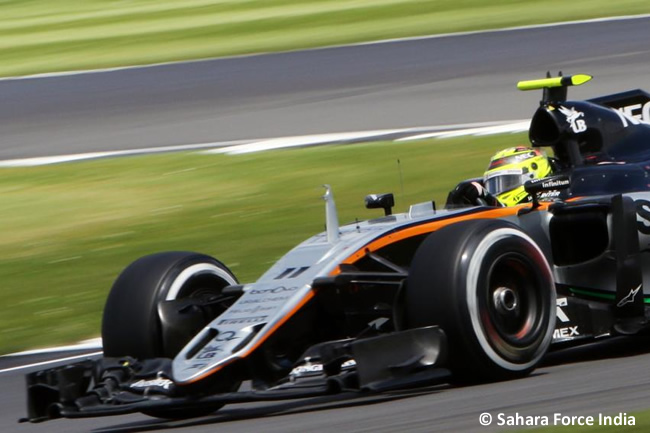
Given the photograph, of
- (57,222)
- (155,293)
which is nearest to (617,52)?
(57,222)

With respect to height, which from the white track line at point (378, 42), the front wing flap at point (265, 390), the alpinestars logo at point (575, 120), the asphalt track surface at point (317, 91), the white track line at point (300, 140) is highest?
the white track line at point (378, 42)

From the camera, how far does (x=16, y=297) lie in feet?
38.3

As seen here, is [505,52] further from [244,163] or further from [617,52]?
[244,163]

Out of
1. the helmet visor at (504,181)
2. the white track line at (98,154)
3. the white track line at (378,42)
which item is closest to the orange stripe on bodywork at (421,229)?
the helmet visor at (504,181)

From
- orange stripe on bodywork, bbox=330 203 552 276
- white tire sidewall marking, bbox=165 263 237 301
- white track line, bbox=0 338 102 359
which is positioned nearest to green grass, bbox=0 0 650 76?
white track line, bbox=0 338 102 359

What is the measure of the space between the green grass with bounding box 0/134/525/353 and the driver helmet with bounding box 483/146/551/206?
352cm

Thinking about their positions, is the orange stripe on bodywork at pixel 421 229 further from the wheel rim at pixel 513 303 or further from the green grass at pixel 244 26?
the green grass at pixel 244 26

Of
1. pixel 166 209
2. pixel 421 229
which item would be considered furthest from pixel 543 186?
pixel 166 209

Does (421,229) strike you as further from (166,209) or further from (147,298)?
(166,209)

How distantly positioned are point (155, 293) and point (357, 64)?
15994 mm

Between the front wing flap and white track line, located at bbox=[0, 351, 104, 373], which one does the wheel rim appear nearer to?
the front wing flap

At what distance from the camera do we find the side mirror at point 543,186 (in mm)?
7543

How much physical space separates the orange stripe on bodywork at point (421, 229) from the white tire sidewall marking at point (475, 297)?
459 millimetres

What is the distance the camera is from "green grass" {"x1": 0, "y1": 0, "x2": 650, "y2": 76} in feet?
84.7
